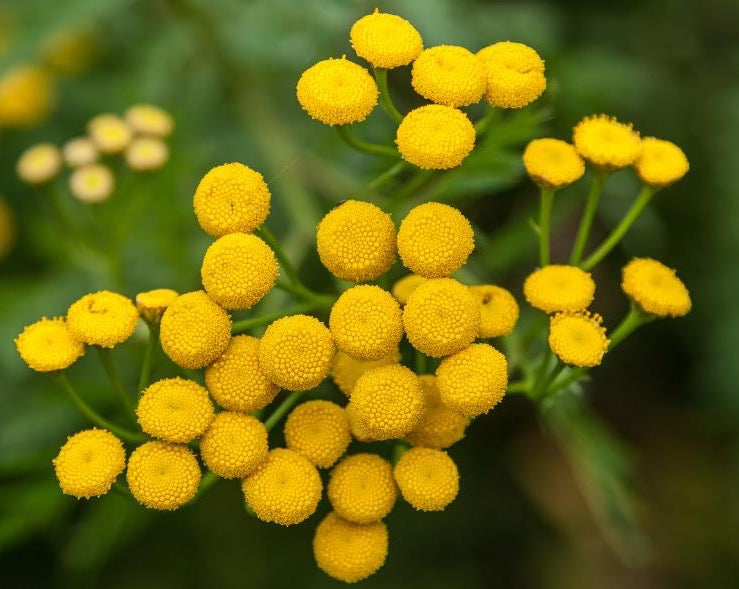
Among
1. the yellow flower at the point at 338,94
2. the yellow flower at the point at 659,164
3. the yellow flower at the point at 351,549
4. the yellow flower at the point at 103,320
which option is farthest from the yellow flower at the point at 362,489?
the yellow flower at the point at 659,164

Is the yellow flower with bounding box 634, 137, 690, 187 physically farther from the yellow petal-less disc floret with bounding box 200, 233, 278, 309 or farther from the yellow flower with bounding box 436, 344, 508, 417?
the yellow petal-less disc floret with bounding box 200, 233, 278, 309

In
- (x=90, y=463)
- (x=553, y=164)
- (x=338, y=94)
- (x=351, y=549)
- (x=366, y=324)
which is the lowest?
(x=351, y=549)

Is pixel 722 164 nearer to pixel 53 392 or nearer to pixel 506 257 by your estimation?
pixel 506 257

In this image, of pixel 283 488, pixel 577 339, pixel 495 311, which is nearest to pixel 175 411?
pixel 283 488

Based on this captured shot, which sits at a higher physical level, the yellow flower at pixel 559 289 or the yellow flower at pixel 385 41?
the yellow flower at pixel 385 41

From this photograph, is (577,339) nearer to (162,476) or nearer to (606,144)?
(606,144)

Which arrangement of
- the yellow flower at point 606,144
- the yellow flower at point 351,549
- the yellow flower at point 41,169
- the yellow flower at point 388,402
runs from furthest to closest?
the yellow flower at point 41,169 < the yellow flower at point 606,144 < the yellow flower at point 351,549 < the yellow flower at point 388,402

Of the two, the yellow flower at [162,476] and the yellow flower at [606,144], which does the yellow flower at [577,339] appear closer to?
the yellow flower at [606,144]
